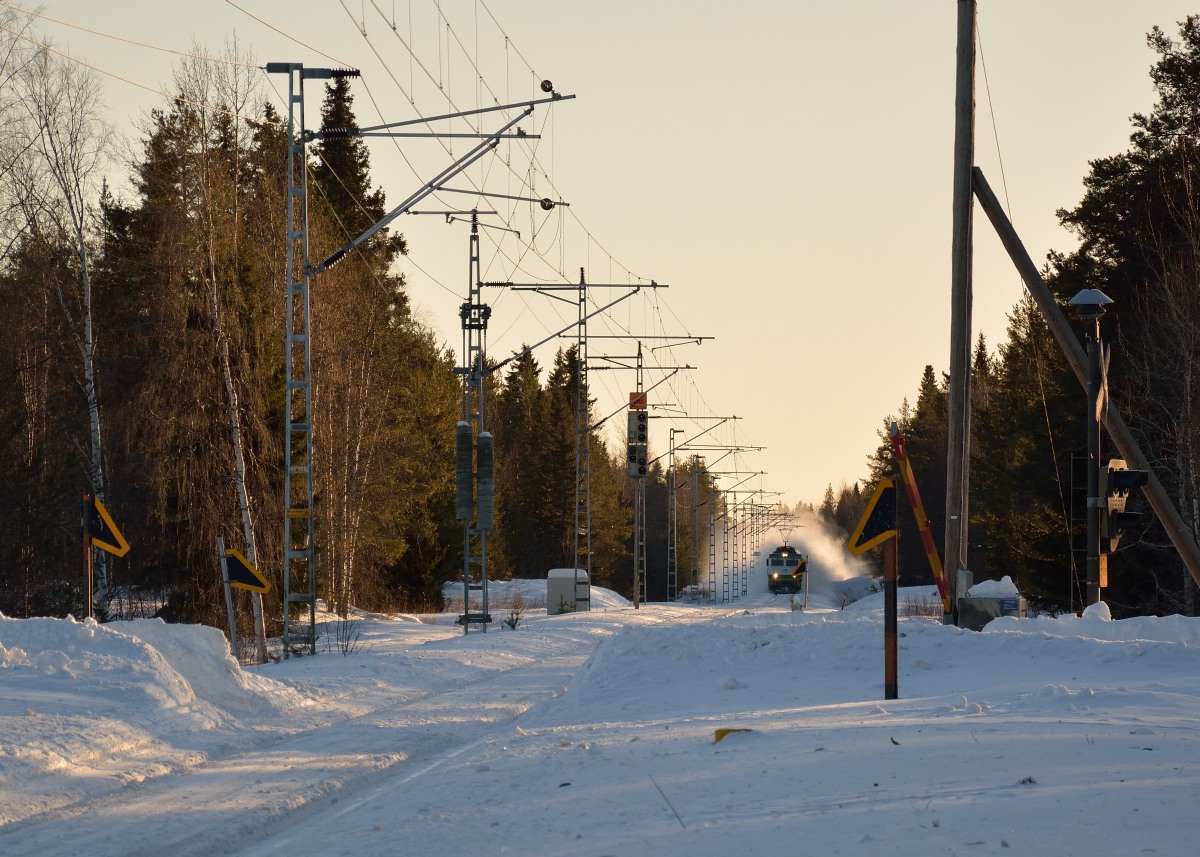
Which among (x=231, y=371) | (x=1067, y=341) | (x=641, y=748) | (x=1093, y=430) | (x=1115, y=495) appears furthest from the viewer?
(x=231, y=371)

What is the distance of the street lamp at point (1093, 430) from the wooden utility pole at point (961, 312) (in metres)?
1.64

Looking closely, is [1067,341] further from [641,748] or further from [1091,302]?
[641,748]

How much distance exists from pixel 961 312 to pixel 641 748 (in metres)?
12.0

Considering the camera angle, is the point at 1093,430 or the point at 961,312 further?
the point at 961,312

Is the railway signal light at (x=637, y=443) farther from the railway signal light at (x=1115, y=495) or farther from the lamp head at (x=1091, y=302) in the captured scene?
the railway signal light at (x=1115, y=495)

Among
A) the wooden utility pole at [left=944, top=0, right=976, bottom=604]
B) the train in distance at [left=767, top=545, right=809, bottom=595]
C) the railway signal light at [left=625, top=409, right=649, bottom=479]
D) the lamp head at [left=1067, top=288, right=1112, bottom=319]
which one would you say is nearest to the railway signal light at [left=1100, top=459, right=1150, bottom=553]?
the wooden utility pole at [left=944, top=0, right=976, bottom=604]

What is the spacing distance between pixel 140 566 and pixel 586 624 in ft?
41.3

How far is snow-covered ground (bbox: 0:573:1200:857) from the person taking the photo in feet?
24.3

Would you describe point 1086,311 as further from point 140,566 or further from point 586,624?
point 140,566

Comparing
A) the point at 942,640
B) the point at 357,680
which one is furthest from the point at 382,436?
the point at 942,640

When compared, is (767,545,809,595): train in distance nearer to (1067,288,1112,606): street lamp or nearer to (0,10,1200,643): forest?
(0,10,1200,643): forest

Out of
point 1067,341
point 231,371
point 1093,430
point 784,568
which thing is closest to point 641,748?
point 1093,430

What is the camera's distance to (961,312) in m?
20.9

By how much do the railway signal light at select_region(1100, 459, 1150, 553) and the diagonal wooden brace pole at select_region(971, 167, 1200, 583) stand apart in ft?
4.57
